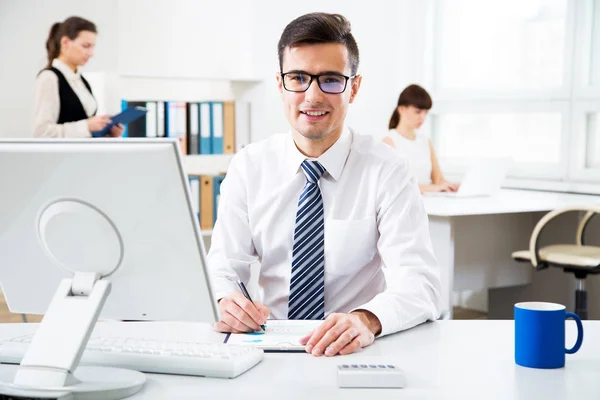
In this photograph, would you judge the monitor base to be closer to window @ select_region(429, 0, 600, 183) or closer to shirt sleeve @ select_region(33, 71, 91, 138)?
shirt sleeve @ select_region(33, 71, 91, 138)

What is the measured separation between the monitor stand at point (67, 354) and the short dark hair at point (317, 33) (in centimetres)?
83

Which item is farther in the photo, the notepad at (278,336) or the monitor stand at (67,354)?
the notepad at (278,336)

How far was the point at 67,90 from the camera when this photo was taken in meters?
4.24

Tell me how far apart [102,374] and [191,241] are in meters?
0.28

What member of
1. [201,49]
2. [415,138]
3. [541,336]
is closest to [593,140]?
[415,138]

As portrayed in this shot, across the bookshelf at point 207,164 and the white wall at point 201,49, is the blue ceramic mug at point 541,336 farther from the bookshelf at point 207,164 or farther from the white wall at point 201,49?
the white wall at point 201,49

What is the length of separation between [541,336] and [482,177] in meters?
2.96

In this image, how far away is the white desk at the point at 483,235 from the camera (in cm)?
374

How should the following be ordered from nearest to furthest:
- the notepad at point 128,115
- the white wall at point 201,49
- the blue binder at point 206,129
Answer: the notepad at point 128,115, the blue binder at point 206,129, the white wall at point 201,49

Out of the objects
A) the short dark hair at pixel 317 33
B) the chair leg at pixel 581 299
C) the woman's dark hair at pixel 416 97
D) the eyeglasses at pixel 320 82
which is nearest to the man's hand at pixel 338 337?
the eyeglasses at pixel 320 82

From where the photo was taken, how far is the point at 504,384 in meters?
1.31

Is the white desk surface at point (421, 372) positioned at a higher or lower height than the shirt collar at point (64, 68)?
lower

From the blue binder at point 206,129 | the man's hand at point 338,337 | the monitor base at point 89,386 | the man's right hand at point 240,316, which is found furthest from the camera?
the blue binder at point 206,129

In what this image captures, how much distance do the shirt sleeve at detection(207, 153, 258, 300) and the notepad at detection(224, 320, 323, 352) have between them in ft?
0.87
